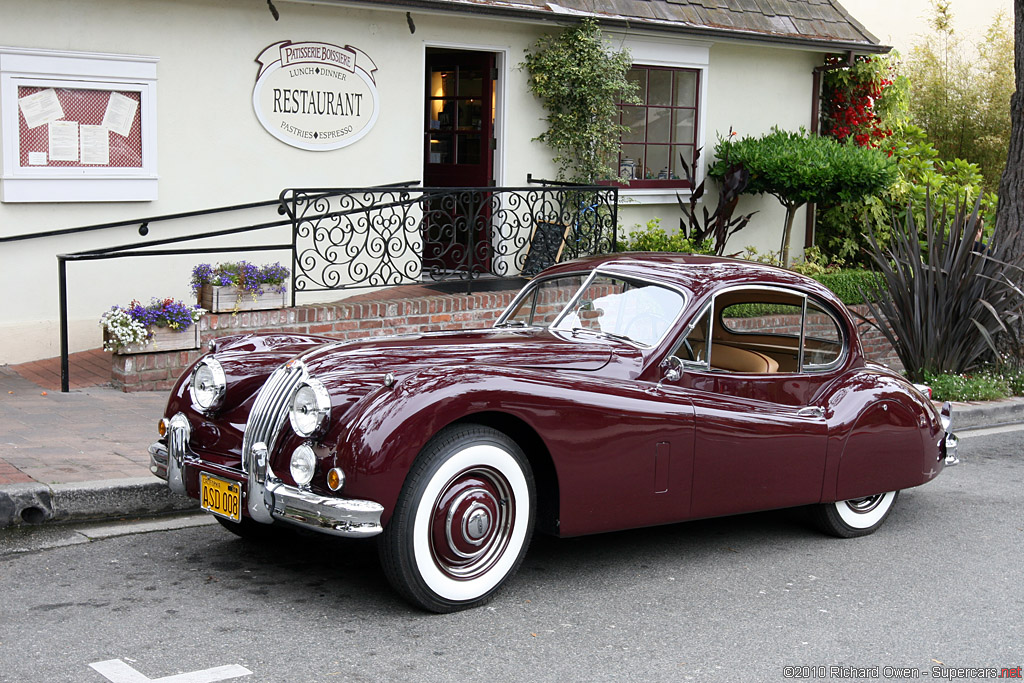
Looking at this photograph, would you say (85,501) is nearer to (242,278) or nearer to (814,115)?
(242,278)

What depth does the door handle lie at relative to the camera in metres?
5.72

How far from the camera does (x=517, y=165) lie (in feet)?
40.8

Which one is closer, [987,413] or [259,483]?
[259,483]

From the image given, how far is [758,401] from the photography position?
562 centimetres

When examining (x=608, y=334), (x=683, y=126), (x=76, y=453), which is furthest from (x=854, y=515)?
(x=683, y=126)

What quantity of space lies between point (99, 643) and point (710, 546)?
3.08m

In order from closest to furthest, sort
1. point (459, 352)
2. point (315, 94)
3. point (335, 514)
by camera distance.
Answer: point (335, 514) < point (459, 352) < point (315, 94)

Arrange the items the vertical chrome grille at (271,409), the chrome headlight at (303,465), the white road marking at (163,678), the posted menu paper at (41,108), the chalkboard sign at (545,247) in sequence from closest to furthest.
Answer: the white road marking at (163,678), the chrome headlight at (303,465), the vertical chrome grille at (271,409), the posted menu paper at (41,108), the chalkboard sign at (545,247)

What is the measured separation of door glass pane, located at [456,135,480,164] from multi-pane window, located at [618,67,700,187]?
69.8 inches

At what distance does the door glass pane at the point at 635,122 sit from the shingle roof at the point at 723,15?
1045mm

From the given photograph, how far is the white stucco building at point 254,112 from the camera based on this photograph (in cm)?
924

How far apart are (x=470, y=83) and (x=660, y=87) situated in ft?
8.24

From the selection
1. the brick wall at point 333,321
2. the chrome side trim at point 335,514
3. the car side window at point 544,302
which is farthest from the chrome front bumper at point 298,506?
the brick wall at point 333,321

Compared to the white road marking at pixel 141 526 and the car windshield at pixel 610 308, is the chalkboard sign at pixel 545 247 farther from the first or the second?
the white road marking at pixel 141 526
